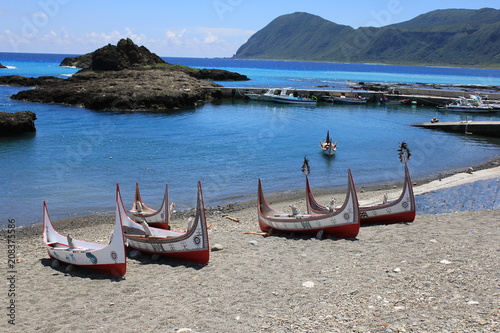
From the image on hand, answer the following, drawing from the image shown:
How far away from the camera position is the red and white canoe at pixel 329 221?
54.6 feet

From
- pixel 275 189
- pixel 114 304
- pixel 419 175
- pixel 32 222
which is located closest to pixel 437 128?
pixel 419 175

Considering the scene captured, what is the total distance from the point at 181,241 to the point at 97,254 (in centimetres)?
258

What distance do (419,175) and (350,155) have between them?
8.36m

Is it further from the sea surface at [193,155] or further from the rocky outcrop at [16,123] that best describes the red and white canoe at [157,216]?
the rocky outcrop at [16,123]

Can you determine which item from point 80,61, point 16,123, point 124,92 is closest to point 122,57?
point 124,92

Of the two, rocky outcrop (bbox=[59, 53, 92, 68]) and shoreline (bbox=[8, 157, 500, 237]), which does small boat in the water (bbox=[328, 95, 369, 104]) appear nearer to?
shoreline (bbox=[8, 157, 500, 237])

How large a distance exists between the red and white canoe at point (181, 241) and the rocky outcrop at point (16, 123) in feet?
117

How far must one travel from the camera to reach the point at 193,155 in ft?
126

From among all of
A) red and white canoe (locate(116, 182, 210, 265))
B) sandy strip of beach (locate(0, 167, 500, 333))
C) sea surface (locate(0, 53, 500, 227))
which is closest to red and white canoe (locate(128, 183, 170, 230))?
red and white canoe (locate(116, 182, 210, 265))

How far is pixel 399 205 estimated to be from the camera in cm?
1922

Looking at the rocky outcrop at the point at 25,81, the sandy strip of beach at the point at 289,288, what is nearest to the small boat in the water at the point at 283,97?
the rocky outcrop at the point at 25,81

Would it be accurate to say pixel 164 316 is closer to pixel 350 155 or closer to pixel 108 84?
pixel 350 155

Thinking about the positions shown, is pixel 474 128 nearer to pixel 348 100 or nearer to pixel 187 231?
pixel 348 100

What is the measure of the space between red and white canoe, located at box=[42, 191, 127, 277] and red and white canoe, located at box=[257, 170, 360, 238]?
6.55 m
